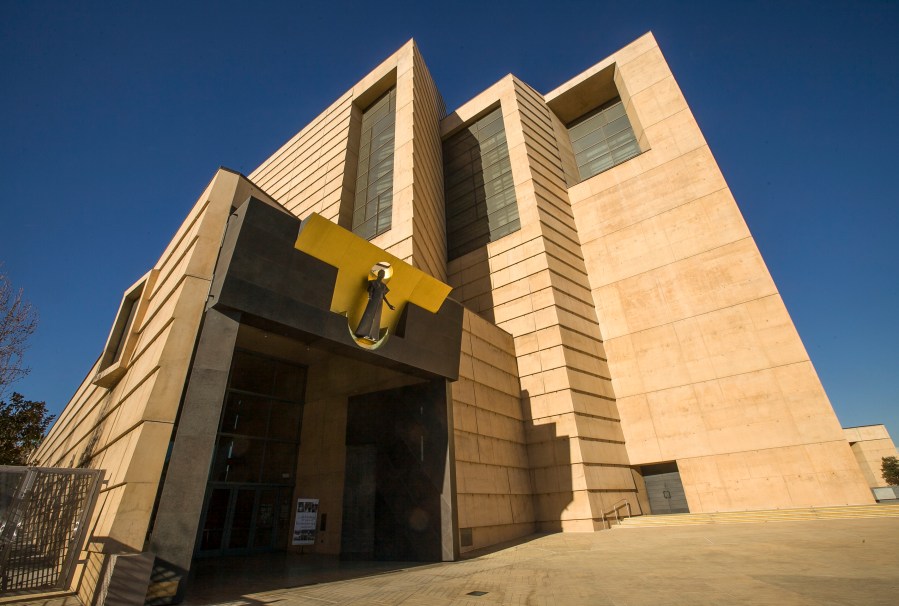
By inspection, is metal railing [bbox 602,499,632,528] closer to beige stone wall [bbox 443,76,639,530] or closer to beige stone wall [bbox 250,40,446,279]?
beige stone wall [bbox 443,76,639,530]

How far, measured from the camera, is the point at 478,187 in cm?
2970

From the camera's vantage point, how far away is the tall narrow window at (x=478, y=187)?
27.2m

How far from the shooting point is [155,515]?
754 centimetres

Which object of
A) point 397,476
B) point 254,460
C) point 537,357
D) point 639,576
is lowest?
point 639,576

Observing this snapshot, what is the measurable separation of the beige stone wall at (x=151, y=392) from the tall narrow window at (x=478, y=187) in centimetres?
1689

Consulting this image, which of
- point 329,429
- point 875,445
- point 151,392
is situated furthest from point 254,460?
point 875,445

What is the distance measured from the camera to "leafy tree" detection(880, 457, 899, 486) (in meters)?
47.2

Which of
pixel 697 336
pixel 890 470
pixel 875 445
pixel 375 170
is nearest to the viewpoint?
pixel 697 336

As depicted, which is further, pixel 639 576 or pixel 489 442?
pixel 489 442

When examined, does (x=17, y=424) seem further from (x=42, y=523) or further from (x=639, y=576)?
(x=639, y=576)

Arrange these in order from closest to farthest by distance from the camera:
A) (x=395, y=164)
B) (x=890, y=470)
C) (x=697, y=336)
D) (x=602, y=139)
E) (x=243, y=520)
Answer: (x=243, y=520)
(x=697, y=336)
(x=395, y=164)
(x=602, y=139)
(x=890, y=470)

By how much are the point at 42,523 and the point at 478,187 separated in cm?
2728

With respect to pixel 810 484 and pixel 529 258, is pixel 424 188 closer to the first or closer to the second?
pixel 529 258

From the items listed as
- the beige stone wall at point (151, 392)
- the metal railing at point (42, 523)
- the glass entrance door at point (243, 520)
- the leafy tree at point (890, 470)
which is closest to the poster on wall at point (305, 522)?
the glass entrance door at point (243, 520)
